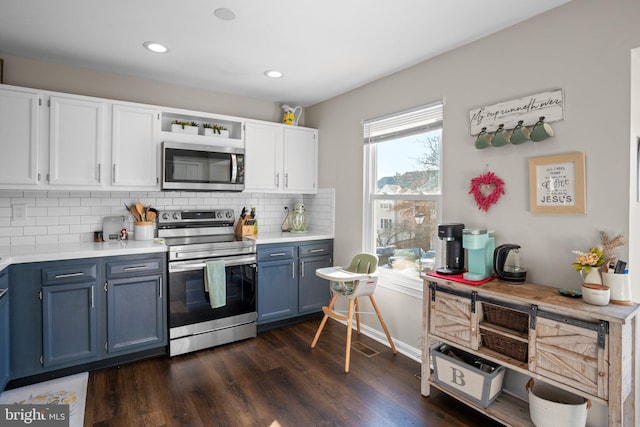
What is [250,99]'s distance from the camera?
4062 mm

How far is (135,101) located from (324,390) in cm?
306

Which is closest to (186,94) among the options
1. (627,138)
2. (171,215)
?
(171,215)

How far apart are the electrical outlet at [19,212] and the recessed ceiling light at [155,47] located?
1.68 m

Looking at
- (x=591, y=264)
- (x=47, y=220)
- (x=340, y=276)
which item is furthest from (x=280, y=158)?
(x=591, y=264)

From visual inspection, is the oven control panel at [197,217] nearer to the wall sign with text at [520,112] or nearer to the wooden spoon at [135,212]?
the wooden spoon at [135,212]

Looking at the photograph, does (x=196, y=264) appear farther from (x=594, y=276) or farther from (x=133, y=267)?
(x=594, y=276)

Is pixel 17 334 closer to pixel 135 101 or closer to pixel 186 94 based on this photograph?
pixel 135 101

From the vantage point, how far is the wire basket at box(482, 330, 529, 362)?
2008 mm

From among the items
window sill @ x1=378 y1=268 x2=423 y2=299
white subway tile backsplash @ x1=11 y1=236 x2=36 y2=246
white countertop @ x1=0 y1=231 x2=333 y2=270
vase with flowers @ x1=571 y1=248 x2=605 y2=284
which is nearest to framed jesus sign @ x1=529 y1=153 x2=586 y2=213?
vase with flowers @ x1=571 y1=248 x2=605 y2=284

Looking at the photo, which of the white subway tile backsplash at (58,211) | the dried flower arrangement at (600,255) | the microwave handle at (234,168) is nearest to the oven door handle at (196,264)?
the microwave handle at (234,168)

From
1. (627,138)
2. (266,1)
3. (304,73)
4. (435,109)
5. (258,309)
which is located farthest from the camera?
(258,309)

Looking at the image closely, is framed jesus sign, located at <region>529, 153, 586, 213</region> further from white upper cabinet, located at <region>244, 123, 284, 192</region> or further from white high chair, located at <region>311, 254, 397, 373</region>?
white upper cabinet, located at <region>244, 123, 284, 192</region>

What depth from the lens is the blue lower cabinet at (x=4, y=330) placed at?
7.50ft

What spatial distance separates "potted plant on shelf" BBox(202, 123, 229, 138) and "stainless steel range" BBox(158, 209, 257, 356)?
0.82 meters
